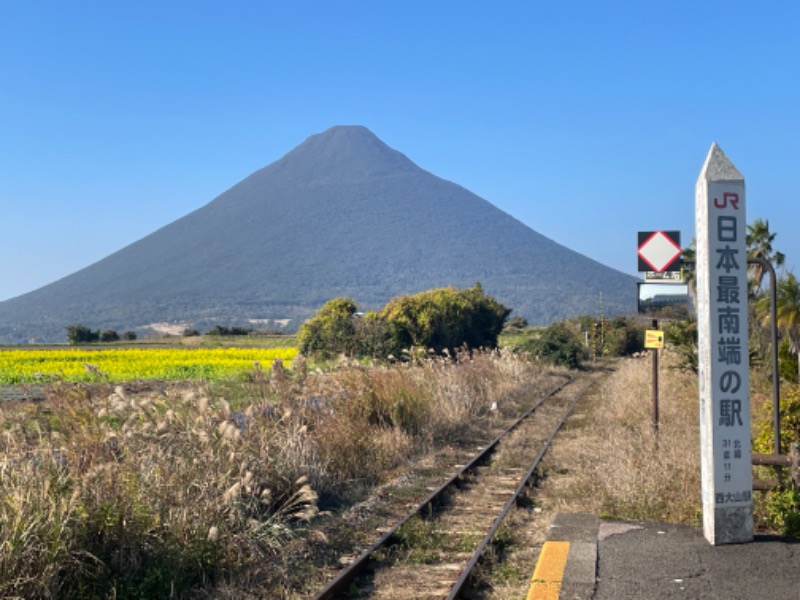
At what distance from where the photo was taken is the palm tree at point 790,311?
16156 mm

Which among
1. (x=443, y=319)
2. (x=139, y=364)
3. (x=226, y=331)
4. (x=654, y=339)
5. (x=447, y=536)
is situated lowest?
(x=447, y=536)

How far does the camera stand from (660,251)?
12.5m

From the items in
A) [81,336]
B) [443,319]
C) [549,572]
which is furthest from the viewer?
[81,336]

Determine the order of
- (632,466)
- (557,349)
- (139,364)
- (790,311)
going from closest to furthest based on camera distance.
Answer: (632,466) → (790,311) → (139,364) → (557,349)

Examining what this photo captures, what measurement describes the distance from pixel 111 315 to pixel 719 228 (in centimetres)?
19921

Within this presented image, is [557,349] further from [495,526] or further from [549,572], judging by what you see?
[549,572]

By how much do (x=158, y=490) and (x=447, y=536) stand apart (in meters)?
2.97

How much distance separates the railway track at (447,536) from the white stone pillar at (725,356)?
209 cm

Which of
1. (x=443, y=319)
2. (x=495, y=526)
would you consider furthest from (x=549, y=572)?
(x=443, y=319)

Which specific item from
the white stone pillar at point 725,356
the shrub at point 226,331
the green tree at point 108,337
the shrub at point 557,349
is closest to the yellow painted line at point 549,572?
the white stone pillar at point 725,356

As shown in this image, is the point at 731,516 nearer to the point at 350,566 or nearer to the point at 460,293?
the point at 350,566

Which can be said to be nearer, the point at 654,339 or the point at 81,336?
the point at 654,339

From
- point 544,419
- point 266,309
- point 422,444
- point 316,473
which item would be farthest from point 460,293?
point 266,309

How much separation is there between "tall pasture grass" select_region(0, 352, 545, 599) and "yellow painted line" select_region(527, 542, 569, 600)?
1.92m
